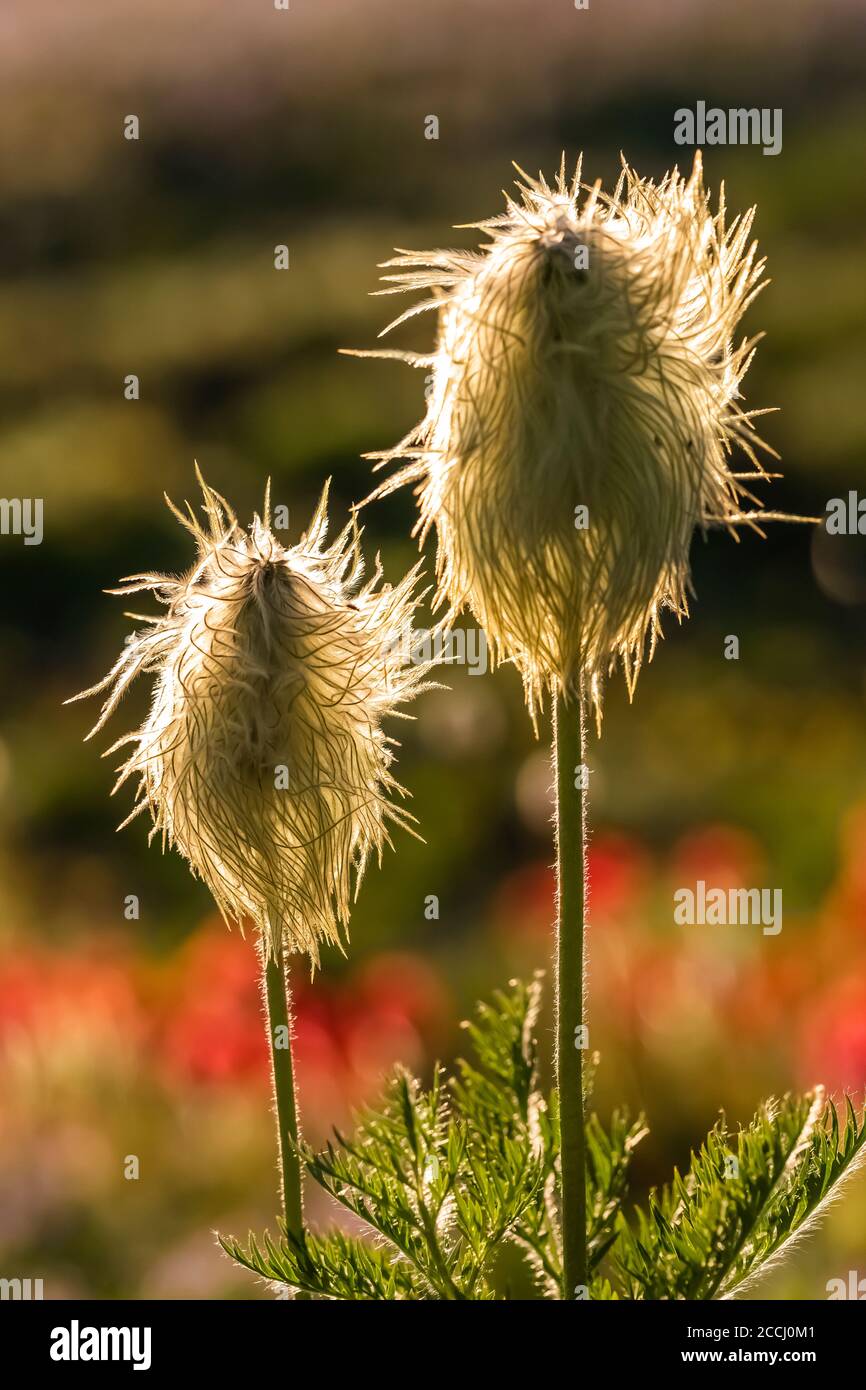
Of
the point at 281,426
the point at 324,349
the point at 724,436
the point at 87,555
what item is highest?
the point at 324,349

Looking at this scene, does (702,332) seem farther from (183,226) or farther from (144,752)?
(183,226)

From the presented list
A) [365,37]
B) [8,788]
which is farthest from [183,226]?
[8,788]

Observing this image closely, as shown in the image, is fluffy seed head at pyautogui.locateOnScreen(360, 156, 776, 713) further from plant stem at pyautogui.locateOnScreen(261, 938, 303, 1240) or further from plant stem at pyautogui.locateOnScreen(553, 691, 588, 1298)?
plant stem at pyautogui.locateOnScreen(261, 938, 303, 1240)

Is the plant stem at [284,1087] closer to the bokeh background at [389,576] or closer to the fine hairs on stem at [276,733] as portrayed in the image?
the fine hairs on stem at [276,733]

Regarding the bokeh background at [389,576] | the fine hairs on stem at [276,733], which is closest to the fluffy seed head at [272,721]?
the fine hairs on stem at [276,733]

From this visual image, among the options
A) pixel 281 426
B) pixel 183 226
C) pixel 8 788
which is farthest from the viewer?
pixel 183 226

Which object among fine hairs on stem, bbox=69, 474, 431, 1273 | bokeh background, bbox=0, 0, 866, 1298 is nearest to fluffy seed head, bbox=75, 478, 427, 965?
fine hairs on stem, bbox=69, 474, 431, 1273

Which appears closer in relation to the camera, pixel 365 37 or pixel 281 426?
pixel 281 426
